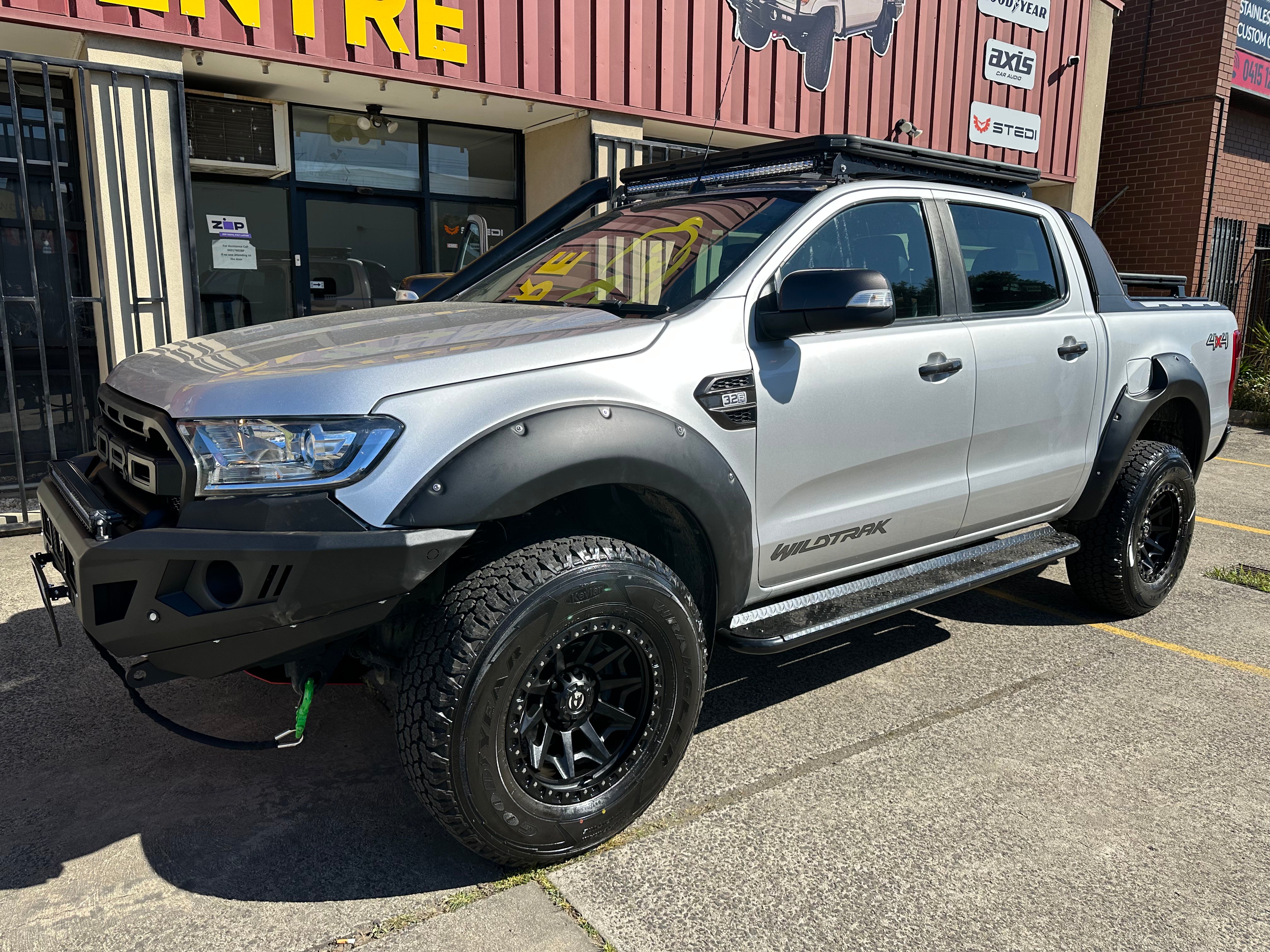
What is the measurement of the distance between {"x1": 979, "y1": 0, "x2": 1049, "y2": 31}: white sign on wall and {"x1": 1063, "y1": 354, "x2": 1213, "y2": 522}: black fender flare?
843cm

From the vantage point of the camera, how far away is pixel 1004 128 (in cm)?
1171

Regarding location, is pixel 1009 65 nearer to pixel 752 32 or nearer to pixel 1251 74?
pixel 752 32

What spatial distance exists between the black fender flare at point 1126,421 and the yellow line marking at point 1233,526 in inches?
95.2

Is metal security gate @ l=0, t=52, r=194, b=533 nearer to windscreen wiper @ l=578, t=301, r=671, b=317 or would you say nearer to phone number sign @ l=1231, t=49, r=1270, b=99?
windscreen wiper @ l=578, t=301, r=671, b=317

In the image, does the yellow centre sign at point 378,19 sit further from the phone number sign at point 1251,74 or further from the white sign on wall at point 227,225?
the phone number sign at point 1251,74

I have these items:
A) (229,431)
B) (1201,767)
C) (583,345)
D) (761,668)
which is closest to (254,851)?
(229,431)

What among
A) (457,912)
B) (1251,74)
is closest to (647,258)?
(457,912)

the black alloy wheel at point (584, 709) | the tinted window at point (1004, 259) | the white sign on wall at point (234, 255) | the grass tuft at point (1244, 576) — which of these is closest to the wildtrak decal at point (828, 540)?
the black alloy wheel at point (584, 709)

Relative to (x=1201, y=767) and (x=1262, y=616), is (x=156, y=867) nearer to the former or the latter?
(x=1201, y=767)

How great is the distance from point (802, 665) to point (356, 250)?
669 cm

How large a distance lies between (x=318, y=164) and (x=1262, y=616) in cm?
787

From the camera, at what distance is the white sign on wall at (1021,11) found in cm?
1118

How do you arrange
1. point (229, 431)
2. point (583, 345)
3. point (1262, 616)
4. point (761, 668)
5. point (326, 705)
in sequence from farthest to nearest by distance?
point (1262, 616) < point (761, 668) < point (326, 705) < point (583, 345) < point (229, 431)

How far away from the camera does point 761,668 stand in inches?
152
